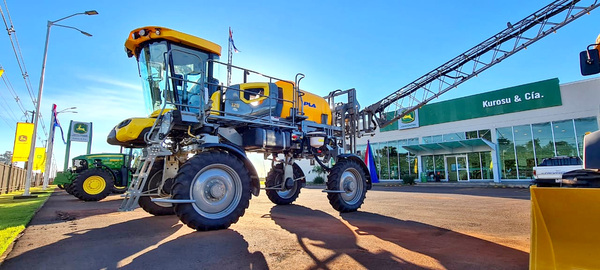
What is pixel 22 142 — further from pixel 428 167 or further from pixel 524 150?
pixel 524 150

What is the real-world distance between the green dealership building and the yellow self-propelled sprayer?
11.6 m

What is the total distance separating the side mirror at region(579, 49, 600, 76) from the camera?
378 cm

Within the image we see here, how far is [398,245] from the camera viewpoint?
427 cm

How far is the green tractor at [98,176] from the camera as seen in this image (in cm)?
1151

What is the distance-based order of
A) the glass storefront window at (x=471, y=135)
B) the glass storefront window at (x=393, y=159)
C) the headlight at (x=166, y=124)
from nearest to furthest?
the headlight at (x=166, y=124) < the glass storefront window at (x=471, y=135) < the glass storefront window at (x=393, y=159)

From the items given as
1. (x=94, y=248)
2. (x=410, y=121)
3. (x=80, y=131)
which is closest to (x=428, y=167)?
(x=410, y=121)

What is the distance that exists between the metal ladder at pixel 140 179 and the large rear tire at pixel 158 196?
2.19ft

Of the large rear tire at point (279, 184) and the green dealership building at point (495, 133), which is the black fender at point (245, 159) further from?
the green dealership building at point (495, 133)

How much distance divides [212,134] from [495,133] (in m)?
24.7

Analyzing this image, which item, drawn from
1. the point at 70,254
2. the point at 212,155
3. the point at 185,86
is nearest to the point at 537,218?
the point at 212,155

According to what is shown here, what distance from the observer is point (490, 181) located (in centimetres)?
2353

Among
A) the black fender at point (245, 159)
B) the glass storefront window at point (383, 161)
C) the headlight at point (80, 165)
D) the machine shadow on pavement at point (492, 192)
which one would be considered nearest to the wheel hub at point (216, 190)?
the black fender at point (245, 159)

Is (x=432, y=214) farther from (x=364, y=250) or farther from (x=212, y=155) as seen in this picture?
(x=212, y=155)

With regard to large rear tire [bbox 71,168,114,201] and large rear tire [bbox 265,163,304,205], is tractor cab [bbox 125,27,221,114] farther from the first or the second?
large rear tire [bbox 71,168,114,201]
